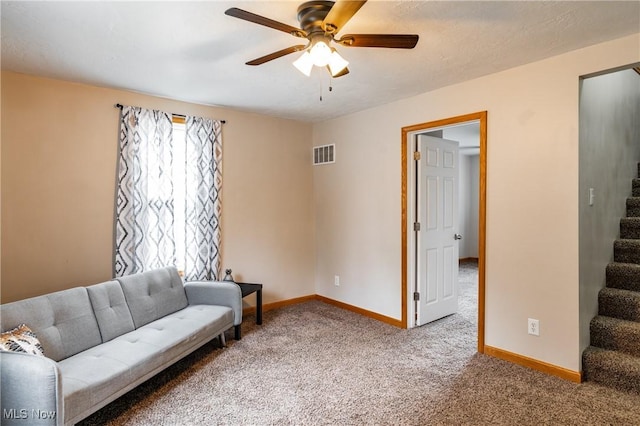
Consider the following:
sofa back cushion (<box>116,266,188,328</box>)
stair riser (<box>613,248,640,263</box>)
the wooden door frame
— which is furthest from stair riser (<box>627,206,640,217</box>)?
sofa back cushion (<box>116,266,188,328</box>)

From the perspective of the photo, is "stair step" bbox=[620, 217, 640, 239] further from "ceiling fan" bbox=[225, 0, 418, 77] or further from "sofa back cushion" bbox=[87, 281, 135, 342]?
"sofa back cushion" bbox=[87, 281, 135, 342]

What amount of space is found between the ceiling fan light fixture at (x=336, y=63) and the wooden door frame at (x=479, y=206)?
5.42 ft

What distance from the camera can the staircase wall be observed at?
2.61m

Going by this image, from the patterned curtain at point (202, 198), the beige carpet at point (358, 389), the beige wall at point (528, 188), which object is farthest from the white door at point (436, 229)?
the patterned curtain at point (202, 198)

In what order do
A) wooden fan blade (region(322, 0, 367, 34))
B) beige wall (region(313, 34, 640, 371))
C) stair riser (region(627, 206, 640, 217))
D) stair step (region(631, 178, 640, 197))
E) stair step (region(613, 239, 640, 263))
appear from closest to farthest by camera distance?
1. wooden fan blade (region(322, 0, 367, 34))
2. beige wall (region(313, 34, 640, 371))
3. stair step (region(613, 239, 640, 263))
4. stair riser (region(627, 206, 640, 217))
5. stair step (region(631, 178, 640, 197))

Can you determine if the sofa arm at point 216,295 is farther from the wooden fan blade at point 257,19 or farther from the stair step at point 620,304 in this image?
the stair step at point 620,304

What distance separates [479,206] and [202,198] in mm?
2789

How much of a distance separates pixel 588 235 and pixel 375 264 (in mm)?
2005

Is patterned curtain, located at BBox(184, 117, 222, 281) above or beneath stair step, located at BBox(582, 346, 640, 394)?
above

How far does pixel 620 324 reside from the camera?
8.91 feet

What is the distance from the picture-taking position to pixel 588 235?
106 inches

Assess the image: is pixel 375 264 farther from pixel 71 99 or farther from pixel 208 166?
pixel 71 99

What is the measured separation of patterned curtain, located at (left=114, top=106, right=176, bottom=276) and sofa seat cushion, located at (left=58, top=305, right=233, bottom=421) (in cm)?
70

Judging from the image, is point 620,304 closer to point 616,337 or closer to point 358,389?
point 616,337
